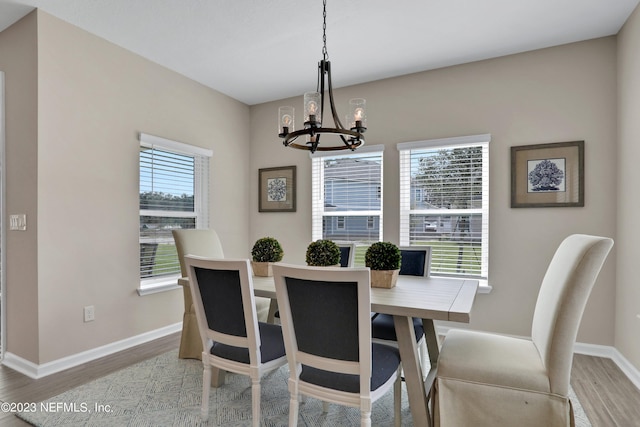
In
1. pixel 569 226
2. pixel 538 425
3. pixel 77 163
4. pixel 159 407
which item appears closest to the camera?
pixel 538 425

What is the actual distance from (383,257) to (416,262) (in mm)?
711

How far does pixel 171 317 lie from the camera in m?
3.62

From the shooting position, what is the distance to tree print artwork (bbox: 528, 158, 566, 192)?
306 centimetres

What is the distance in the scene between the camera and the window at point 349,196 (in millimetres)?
3930

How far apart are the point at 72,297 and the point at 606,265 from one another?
171 inches

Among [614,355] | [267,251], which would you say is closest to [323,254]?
[267,251]

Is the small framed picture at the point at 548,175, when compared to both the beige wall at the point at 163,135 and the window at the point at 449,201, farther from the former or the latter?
the window at the point at 449,201

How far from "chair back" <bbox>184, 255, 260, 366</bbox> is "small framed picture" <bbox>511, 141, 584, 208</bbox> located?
2658mm

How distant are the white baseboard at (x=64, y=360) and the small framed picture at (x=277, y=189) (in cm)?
203

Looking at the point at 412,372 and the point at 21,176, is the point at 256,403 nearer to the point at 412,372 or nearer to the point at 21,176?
the point at 412,372

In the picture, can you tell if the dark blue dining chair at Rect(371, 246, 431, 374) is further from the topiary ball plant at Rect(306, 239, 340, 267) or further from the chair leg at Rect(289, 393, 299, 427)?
the chair leg at Rect(289, 393, 299, 427)

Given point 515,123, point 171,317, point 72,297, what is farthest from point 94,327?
point 515,123

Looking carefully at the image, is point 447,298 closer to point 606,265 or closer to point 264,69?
point 606,265

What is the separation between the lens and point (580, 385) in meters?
2.43
